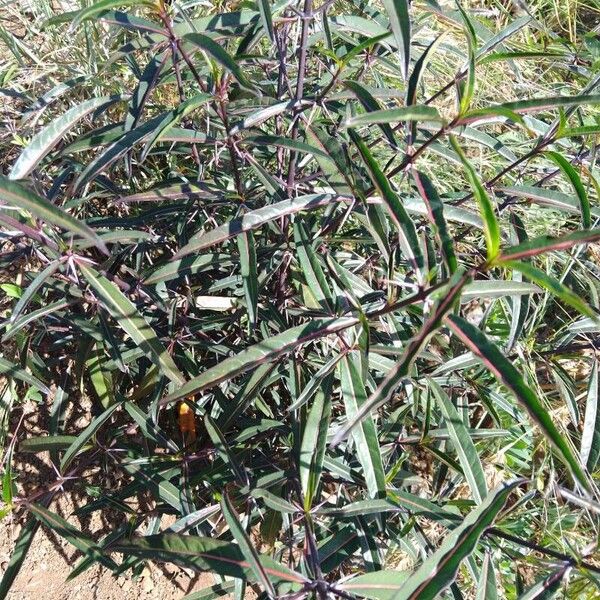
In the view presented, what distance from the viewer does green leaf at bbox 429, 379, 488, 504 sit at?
4.48ft

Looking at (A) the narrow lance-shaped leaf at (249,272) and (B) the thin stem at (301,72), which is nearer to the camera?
(B) the thin stem at (301,72)

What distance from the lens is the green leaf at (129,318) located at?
129cm

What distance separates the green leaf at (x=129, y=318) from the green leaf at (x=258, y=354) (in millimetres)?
197

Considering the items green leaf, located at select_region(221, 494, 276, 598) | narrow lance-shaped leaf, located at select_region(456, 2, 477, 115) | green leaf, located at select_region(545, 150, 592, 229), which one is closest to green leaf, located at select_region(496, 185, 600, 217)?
green leaf, located at select_region(545, 150, 592, 229)

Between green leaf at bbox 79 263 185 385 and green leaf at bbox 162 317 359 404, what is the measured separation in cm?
20

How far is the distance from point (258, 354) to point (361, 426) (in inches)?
10.2

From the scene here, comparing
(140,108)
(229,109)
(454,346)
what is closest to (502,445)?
A: (454,346)

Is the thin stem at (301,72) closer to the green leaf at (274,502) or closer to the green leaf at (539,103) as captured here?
the green leaf at (539,103)

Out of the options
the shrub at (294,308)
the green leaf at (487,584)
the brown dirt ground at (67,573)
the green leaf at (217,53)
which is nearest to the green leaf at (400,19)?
the shrub at (294,308)

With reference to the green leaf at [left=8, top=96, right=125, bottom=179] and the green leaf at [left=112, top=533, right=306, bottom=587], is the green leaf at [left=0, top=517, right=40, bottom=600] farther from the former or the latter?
the green leaf at [left=8, top=96, right=125, bottom=179]

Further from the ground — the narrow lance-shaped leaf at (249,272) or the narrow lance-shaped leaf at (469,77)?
the narrow lance-shaped leaf at (469,77)

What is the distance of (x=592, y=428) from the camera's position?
1514 mm

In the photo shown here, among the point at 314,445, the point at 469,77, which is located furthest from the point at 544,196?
the point at 314,445

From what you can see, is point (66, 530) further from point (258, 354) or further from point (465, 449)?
point (465, 449)
